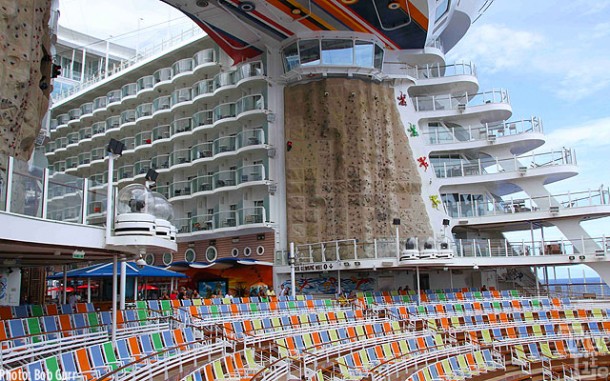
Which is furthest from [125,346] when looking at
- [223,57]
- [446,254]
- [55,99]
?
[55,99]

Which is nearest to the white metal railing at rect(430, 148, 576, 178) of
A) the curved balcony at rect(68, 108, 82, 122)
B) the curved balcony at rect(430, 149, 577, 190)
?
the curved balcony at rect(430, 149, 577, 190)

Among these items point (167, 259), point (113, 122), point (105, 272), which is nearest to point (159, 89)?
point (113, 122)

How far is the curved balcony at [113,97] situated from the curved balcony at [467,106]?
23221 mm

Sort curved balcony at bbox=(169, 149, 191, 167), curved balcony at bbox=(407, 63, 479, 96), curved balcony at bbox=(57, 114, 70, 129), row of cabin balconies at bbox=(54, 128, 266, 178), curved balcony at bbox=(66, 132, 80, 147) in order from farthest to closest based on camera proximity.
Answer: curved balcony at bbox=(57, 114, 70, 129) → curved balcony at bbox=(66, 132, 80, 147) → curved balcony at bbox=(169, 149, 191, 167) → curved balcony at bbox=(407, 63, 479, 96) → row of cabin balconies at bbox=(54, 128, 266, 178)

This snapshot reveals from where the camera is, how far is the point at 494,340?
20078mm

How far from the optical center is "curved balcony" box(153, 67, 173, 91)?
39922 mm

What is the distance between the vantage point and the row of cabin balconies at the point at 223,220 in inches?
1221

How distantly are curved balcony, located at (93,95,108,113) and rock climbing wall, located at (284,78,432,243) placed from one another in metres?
20.1

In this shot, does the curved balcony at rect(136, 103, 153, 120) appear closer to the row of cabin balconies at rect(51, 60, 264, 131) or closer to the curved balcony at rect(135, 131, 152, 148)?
the row of cabin balconies at rect(51, 60, 264, 131)

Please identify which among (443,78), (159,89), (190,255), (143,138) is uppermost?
(159,89)

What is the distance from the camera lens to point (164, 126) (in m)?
39.3

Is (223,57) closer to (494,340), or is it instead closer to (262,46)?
(262,46)

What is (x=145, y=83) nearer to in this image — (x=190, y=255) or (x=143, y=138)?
(x=143, y=138)

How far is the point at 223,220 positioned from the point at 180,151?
7526mm
